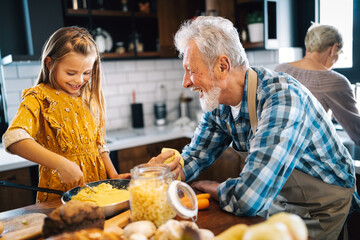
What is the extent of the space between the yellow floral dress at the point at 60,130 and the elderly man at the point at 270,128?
49cm

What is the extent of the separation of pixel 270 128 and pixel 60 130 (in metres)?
0.95

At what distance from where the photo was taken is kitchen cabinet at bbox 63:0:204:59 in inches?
115

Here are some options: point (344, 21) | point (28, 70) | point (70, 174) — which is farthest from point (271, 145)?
point (28, 70)

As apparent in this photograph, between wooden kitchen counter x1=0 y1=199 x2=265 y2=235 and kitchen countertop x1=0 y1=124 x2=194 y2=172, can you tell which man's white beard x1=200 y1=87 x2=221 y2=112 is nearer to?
wooden kitchen counter x1=0 y1=199 x2=265 y2=235

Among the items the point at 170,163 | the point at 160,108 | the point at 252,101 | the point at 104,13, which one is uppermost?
the point at 104,13

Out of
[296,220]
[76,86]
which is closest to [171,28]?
[76,86]

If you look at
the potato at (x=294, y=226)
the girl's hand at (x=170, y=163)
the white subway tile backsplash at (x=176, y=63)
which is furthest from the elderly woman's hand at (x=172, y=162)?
the white subway tile backsplash at (x=176, y=63)

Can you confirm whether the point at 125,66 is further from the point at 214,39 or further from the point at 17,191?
the point at 214,39

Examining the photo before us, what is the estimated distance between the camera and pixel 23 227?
0.97 metres

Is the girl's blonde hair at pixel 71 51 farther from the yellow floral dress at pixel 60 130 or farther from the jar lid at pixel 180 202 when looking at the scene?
the jar lid at pixel 180 202

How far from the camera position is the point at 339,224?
1348 mm

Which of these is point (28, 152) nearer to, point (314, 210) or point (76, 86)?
point (76, 86)

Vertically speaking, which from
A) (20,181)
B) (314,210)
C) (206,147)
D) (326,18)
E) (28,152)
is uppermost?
Answer: (326,18)

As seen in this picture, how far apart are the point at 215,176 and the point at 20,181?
1369 millimetres
